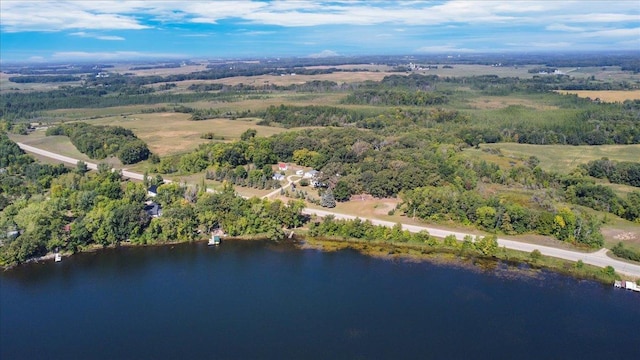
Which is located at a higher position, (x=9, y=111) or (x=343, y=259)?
(x=9, y=111)

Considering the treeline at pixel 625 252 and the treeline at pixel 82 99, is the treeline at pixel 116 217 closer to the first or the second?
the treeline at pixel 625 252

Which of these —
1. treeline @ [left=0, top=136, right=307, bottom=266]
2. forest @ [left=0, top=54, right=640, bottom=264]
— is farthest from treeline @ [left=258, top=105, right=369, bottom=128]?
treeline @ [left=0, top=136, right=307, bottom=266]

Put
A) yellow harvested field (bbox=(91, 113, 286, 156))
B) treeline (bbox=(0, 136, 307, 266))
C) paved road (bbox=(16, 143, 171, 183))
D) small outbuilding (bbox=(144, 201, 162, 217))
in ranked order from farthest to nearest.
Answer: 1. yellow harvested field (bbox=(91, 113, 286, 156))
2. paved road (bbox=(16, 143, 171, 183))
3. small outbuilding (bbox=(144, 201, 162, 217))
4. treeline (bbox=(0, 136, 307, 266))

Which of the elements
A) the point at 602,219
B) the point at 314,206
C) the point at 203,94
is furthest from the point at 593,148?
the point at 203,94

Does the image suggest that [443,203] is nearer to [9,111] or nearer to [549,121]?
[549,121]

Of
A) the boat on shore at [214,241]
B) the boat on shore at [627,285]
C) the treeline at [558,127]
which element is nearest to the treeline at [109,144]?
the boat on shore at [214,241]

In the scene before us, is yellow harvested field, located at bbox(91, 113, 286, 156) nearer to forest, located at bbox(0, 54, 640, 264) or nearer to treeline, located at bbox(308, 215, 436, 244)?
forest, located at bbox(0, 54, 640, 264)

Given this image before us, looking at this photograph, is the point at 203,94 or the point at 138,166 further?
the point at 203,94

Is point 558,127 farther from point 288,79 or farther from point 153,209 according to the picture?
point 288,79
